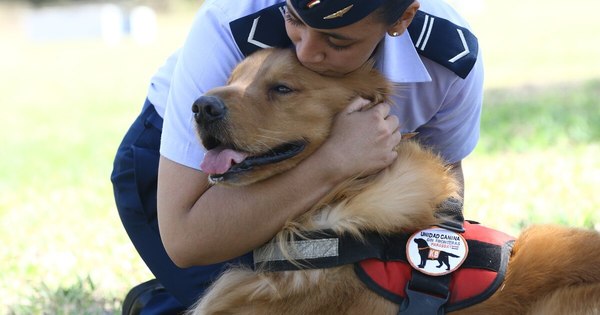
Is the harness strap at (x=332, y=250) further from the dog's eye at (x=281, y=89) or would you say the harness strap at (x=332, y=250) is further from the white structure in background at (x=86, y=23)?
the white structure in background at (x=86, y=23)

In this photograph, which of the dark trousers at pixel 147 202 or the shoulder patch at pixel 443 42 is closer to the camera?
the shoulder patch at pixel 443 42

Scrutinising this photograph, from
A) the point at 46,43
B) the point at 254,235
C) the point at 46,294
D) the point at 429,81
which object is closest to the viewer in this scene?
the point at 254,235

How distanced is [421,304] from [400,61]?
978 mm

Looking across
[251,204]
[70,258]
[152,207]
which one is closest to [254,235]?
[251,204]

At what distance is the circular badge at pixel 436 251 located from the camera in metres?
2.92

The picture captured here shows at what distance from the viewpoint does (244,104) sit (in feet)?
9.63

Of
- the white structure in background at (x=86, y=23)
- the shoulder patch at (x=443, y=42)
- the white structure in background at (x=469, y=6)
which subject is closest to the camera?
the shoulder patch at (x=443, y=42)

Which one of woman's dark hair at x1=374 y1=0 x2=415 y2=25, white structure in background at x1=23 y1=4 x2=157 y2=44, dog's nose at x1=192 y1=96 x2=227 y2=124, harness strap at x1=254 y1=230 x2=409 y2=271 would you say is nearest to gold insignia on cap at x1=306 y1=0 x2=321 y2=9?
woman's dark hair at x1=374 y1=0 x2=415 y2=25

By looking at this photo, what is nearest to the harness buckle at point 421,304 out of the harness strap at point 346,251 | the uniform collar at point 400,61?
the harness strap at point 346,251

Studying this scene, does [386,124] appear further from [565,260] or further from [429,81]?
[565,260]

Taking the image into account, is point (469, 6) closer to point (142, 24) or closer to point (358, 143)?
point (142, 24)

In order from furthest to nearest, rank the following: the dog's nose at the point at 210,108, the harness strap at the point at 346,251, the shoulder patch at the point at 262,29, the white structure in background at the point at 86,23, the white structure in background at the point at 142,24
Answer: the white structure in background at the point at 86,23 < the white structure in background at the point at 142,24 < the shoulder patch at the point at 262,29 < the harness strap at the point at 346,251 < the dog's nose at the point at 210,108

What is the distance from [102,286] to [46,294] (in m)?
0.32

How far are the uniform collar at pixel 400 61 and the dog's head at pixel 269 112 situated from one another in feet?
0.24
